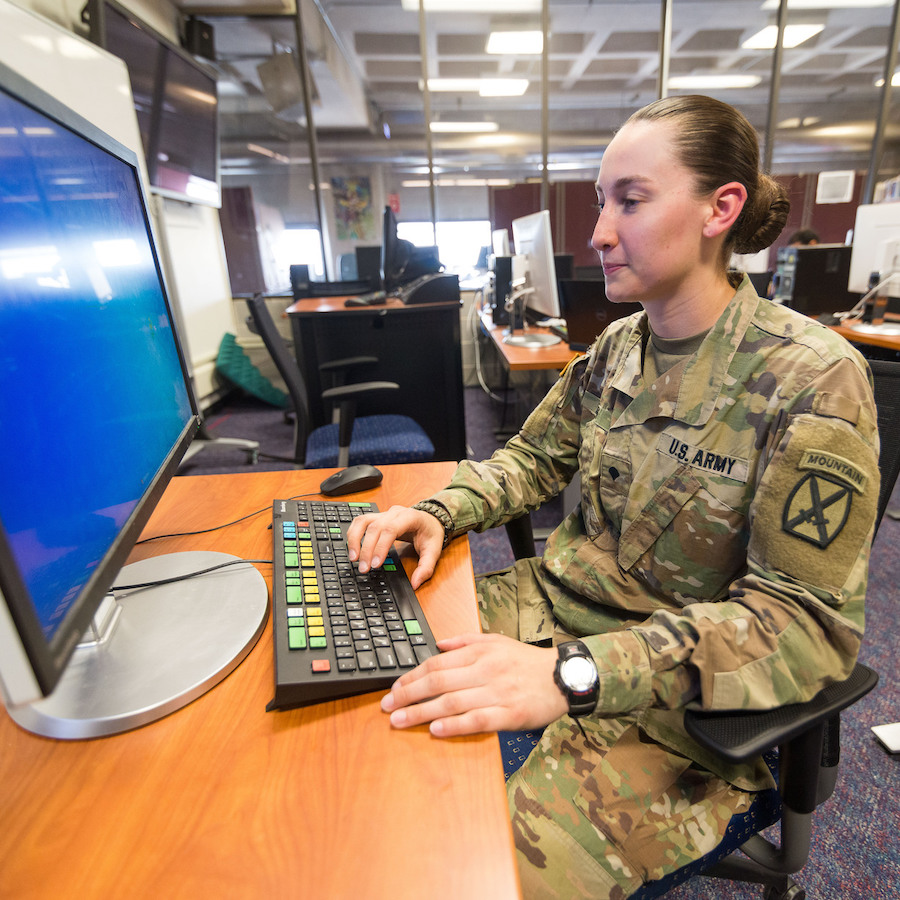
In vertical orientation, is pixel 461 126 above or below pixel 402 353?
above

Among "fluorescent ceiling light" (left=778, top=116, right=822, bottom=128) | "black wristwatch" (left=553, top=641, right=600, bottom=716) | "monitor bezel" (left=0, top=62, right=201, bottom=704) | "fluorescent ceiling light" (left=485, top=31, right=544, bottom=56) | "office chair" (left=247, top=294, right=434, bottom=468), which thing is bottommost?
"office chair" (left=247, top=294, right=434, bottom=468)

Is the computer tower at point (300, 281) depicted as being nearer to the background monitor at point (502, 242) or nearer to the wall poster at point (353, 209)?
the background monitor at point (502, 242)

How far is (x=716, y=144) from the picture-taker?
0.87 m

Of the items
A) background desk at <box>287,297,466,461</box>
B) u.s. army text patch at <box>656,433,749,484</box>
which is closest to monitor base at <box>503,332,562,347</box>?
background desk at <box>287,297,466,461</box>

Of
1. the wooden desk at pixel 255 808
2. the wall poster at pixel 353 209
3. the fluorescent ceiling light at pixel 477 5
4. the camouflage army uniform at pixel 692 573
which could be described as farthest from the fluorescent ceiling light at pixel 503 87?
the wooden desk at pixel 255 808

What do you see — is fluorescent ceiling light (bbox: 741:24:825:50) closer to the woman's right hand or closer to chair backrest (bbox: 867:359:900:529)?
chair backrest (bbox: 867:359:900:529)

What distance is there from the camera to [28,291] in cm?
44

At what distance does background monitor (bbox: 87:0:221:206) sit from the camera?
9.90 ft

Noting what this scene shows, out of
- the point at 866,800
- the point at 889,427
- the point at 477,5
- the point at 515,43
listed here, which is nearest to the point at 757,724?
the point at 889,427

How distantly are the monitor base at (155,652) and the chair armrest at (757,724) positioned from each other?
0.51 m

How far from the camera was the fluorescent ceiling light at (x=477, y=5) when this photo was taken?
507 cm

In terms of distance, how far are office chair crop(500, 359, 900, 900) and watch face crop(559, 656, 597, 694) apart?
0.12 meters

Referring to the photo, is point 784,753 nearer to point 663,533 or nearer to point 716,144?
point 663,533

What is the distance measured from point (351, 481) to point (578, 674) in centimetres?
58
